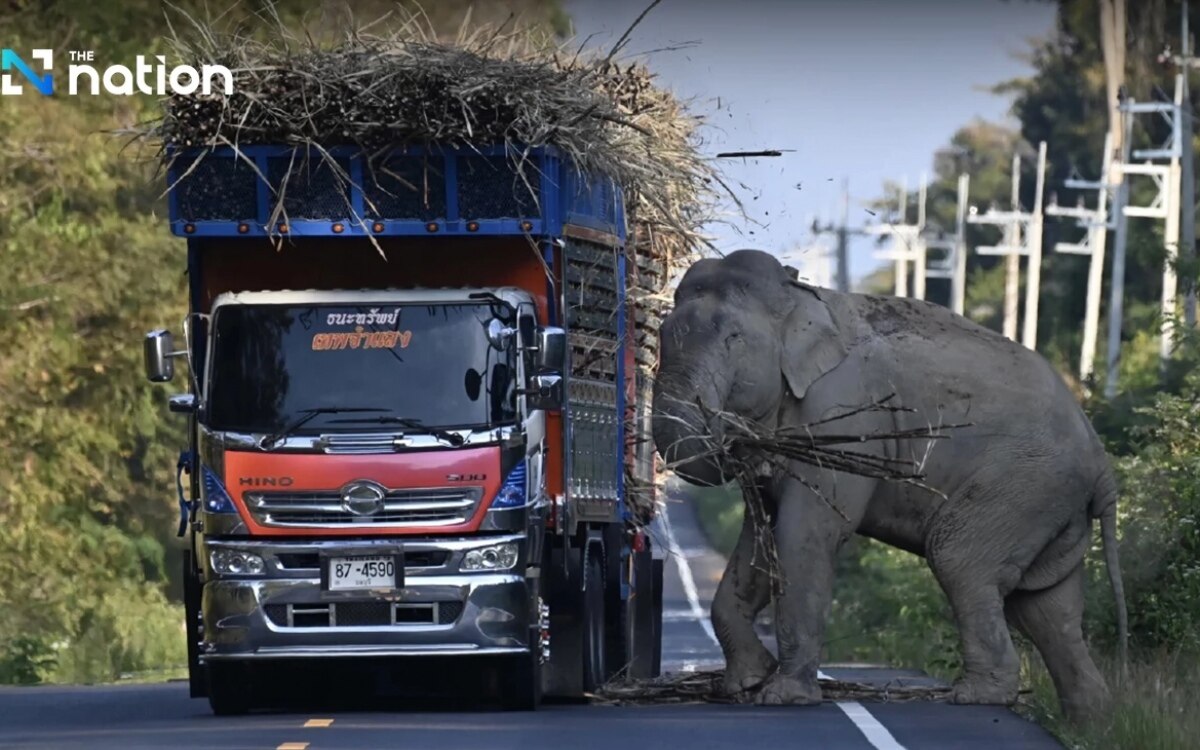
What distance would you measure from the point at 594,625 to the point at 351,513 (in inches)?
118

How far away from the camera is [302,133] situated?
58.6ft

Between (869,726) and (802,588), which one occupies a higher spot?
(802,588)

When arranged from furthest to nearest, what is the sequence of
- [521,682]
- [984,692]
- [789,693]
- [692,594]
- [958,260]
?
1. [958,260]
2. [692,594]
3. [984,692]
4. [789,693]
5. [521,682]

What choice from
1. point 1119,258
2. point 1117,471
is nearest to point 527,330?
point 1117,471

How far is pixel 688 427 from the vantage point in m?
18.1

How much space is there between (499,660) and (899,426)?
9.74ft

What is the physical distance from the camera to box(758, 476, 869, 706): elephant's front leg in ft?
60.3

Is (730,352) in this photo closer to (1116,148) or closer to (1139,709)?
(1139,709)

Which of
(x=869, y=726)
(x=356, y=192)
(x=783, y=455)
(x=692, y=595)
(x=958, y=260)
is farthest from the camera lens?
(x=958, y=260)

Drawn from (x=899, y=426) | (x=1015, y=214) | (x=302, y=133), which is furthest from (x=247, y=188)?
(x=1015, y=214)

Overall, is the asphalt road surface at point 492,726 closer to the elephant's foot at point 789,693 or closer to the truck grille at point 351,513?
the elephant's foot at point 789,693

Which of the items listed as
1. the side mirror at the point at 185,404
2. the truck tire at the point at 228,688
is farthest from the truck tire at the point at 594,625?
the side mirror at the point at 185,404

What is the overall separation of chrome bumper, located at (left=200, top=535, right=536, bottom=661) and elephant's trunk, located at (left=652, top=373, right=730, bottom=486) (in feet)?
4.60

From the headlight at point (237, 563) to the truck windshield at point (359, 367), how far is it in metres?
0.72
